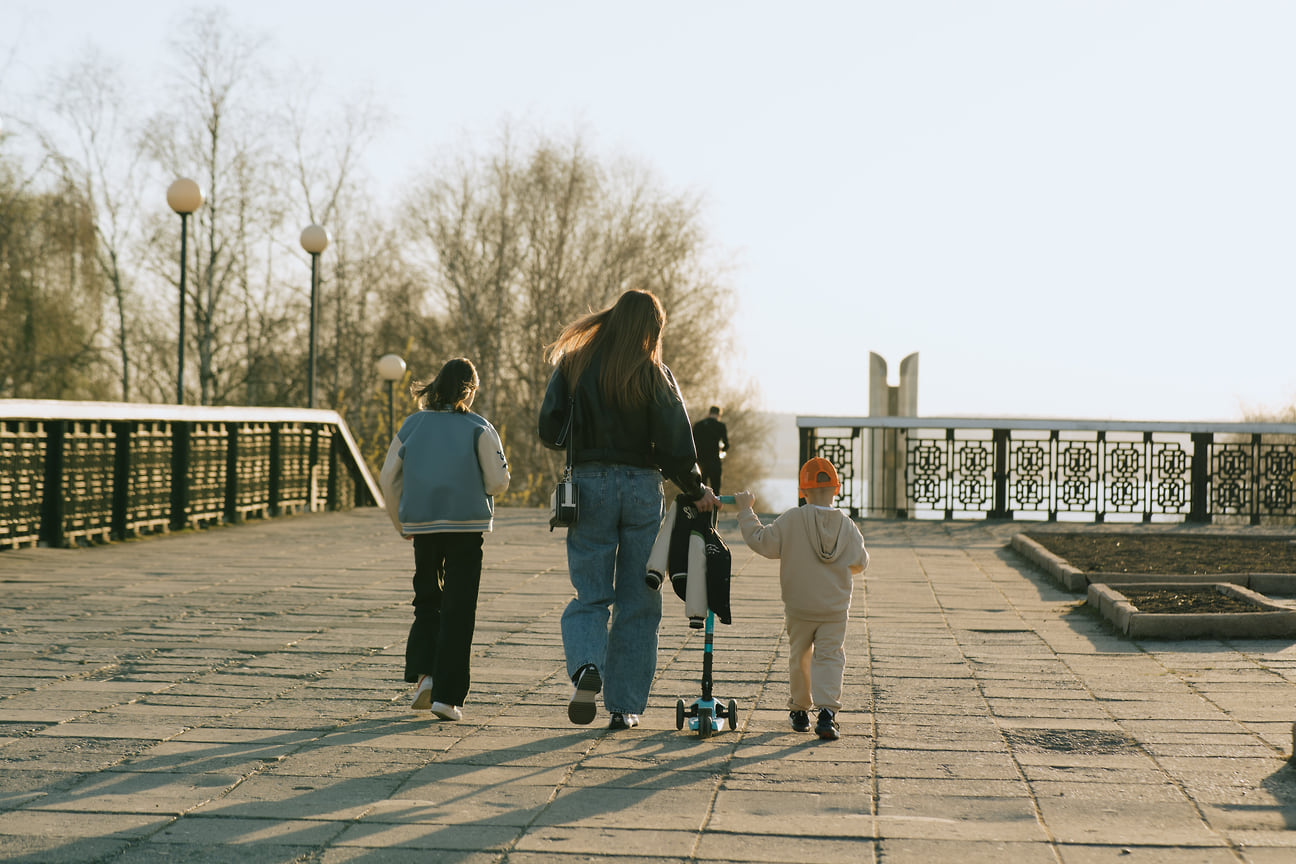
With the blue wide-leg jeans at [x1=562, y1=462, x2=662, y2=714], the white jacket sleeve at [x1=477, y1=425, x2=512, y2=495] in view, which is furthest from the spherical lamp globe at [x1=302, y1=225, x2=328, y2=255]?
the blue wide-leg jeans at [x1=562, y1=462, x2=662, y2=714]

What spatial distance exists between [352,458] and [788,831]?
57.5ft

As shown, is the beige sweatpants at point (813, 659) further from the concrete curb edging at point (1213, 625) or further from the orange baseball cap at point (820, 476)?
the concrete curb edging at point (1213, 625)

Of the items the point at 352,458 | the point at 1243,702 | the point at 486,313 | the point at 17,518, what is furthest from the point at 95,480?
the point at 486,313

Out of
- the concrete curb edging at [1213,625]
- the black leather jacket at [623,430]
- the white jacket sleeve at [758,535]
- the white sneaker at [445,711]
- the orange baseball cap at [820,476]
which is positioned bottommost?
the white sneaker at [445,711]

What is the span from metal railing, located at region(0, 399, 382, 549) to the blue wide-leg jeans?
26.0ft

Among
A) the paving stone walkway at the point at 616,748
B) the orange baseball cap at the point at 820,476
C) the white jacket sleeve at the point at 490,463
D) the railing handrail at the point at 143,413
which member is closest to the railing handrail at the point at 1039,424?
the railing handrail at the point at 143,413

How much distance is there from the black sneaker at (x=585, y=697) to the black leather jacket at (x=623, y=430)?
79 cm

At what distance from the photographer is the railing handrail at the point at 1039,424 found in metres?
18.4

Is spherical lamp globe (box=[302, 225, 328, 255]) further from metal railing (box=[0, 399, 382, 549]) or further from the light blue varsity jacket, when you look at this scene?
the light blue varsity jacket

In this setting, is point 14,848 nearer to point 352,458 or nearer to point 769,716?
point 769,716

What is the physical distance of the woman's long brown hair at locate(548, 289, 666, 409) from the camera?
5.14 meters

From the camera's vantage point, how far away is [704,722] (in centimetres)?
498

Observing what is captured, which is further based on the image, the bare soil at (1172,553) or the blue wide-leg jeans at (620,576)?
the bare soil at (1172,553)

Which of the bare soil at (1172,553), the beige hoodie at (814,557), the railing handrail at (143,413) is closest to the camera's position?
the beige hoodie at (814,557)
